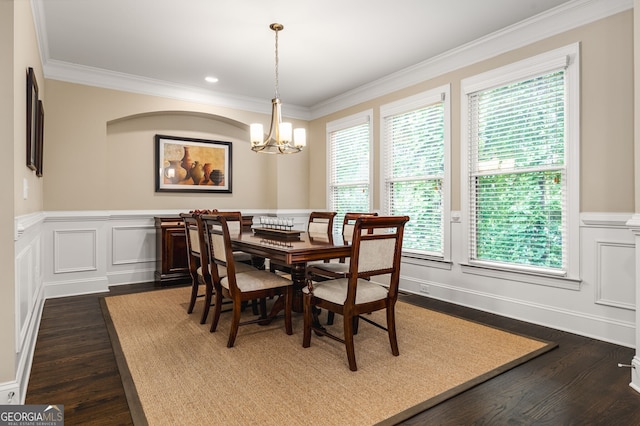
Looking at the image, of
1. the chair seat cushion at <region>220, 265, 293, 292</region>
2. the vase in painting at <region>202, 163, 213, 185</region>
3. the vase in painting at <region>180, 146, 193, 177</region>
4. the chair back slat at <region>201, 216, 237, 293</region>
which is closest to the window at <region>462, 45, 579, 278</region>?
the chair seat cushion at <region>220, 265, 293, 292</region>

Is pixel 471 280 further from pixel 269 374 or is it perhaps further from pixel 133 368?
pixel 133 368

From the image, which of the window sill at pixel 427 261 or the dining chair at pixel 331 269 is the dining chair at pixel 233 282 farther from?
the window sill at pixel 427 261

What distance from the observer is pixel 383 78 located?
4855mm

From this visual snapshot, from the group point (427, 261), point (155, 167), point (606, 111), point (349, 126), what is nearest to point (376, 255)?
point (427, 261)

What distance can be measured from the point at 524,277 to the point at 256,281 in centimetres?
245

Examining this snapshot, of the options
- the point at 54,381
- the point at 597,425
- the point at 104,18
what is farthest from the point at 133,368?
the point at 104,18

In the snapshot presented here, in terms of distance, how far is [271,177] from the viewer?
6.21 meters

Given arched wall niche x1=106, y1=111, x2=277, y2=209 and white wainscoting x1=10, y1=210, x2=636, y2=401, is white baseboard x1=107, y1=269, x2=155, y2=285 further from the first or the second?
arched wall niche x1=106, y1=111, x2=277, y2=209

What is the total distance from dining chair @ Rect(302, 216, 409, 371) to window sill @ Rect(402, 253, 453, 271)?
1.72 metres

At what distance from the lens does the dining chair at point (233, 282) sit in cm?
273

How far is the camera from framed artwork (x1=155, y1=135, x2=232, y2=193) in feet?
17.4

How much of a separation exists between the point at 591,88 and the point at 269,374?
3292 mm

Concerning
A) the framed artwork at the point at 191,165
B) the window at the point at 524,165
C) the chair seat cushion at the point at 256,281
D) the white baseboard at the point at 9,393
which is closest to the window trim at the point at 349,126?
the window at the point at 524,165

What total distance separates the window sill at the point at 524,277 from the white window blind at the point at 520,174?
0.07 meters
